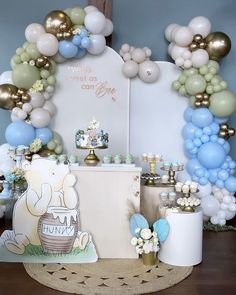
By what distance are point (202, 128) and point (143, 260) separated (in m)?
1.40

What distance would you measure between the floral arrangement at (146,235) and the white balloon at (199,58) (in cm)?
152

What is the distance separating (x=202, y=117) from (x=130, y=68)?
791 mm

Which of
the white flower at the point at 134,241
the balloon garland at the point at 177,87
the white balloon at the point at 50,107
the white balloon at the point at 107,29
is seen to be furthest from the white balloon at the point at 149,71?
the white flower at the point at 134,241

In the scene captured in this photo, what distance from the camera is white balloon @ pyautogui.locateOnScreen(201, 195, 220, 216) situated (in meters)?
3.74

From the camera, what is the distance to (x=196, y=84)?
12.1 feet

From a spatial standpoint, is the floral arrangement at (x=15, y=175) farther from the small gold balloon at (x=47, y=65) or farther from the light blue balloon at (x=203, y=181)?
the light blue balloon at (x=203, y=181)

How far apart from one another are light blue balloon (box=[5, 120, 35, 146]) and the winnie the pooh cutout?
0.71 meters

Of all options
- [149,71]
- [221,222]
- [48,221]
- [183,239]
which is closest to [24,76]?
[149,71]

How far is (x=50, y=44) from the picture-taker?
358 centimetres

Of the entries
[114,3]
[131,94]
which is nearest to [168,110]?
[131,94]

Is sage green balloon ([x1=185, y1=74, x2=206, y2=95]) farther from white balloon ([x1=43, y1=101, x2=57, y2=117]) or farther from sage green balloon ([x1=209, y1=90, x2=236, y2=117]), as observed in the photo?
white balloon ([x1=43, y1=101, x2=57, y2=117])

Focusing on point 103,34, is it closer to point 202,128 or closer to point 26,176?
point 202,128

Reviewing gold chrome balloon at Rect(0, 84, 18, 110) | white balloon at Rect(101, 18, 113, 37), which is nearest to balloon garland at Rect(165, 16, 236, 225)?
white balloon at Rect(101, 18, 113, 37)

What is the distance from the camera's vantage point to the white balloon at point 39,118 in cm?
363
